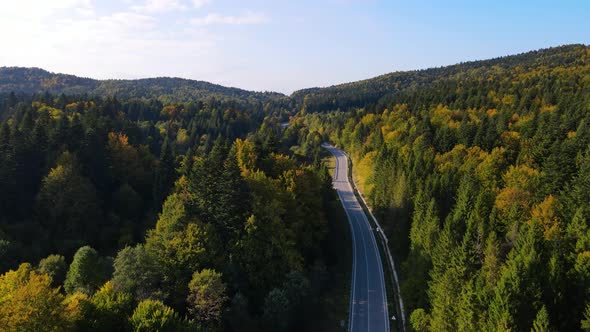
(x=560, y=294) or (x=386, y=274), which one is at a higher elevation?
(x=560, y=294)

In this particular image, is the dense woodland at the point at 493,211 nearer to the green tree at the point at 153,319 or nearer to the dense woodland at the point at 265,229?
the dense woodland at the point at 265,229

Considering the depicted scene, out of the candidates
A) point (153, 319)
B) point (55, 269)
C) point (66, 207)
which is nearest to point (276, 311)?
point (153, 319)

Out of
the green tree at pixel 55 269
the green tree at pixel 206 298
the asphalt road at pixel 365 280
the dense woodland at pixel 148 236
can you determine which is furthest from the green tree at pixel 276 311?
the green tree at pixel 55 269

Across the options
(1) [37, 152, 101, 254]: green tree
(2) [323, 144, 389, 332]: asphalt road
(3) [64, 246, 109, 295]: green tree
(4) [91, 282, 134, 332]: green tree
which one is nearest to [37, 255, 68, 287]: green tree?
(3) [64, 246, 109, 295]: green tree

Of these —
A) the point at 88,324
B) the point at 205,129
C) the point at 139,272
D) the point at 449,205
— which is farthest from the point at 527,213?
the point at 205,129

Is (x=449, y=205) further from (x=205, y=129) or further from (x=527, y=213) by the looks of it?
(x=205, y=129)

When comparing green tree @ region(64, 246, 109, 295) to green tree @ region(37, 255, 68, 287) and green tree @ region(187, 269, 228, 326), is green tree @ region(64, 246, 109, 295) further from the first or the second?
green tree @ region(187, 269, 228, 326)
